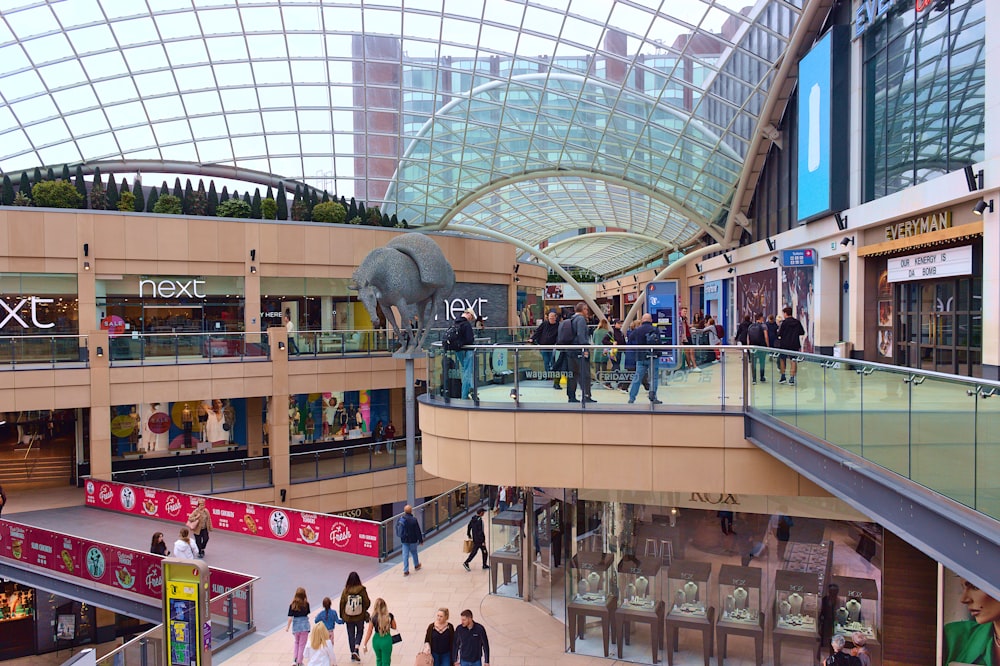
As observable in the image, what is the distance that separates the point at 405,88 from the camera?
3819cm

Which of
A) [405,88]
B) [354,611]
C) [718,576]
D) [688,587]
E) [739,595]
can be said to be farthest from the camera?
[405,88]

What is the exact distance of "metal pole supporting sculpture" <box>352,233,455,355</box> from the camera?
21.0 metres

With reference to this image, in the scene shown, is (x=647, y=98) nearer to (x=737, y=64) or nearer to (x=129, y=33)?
(x=737, y=64)

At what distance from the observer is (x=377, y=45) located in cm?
3616

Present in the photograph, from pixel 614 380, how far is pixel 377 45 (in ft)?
93.6

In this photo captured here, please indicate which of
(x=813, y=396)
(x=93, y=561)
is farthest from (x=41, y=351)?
(x=813, y=396)

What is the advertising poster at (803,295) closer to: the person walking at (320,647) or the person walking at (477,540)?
the person walking at (477,540)

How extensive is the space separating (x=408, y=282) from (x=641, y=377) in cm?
974

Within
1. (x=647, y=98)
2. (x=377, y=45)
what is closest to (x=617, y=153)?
(x=647, y=98)

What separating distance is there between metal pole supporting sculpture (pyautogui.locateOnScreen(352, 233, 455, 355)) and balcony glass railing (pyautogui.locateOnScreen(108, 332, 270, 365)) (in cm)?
828

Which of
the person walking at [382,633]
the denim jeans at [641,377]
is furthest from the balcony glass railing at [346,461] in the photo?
the denim jeans at [641,377]

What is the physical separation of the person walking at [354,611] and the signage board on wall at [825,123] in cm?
1875

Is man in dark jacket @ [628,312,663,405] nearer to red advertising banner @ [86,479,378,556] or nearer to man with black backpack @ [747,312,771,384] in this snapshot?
man with black backpack @ [747,312,771,384]

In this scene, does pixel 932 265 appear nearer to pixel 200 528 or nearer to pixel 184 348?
pixel 200 528
